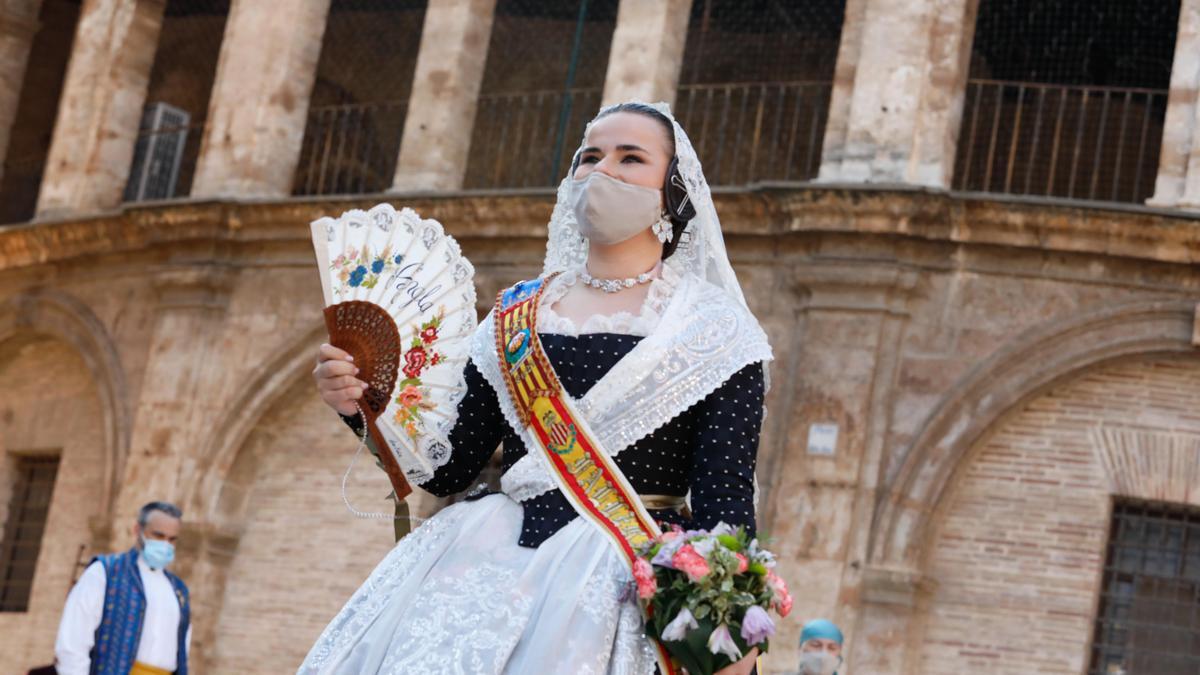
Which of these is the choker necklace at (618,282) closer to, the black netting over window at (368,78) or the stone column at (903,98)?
the stone column at (903,98)

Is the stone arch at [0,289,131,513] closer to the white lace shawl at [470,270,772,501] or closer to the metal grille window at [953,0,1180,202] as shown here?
the metal grille window at [953,0,1180,202]

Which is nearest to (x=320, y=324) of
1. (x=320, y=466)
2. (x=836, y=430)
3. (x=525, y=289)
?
(x=320, y=466)

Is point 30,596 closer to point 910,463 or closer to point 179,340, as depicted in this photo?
point 179,340

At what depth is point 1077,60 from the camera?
56.1ft

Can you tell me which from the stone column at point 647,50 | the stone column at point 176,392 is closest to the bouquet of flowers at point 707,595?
the stone column at point 647,50

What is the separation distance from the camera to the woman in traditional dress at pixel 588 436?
4.11m

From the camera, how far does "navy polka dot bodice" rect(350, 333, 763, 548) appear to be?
418 cm

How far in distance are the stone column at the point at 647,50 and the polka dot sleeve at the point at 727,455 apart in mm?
11100

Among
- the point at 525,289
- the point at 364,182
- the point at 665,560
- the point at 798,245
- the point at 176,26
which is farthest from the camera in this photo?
the point at 176,26

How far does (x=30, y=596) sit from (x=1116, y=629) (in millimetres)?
A: 8911

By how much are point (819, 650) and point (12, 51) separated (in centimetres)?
1226

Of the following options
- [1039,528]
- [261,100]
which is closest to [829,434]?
[1039,528]

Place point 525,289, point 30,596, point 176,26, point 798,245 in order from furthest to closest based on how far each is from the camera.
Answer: point 176,26
point 30,596
point 798,245
point 525,289

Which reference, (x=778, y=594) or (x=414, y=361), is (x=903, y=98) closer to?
(x=414, y=361)
